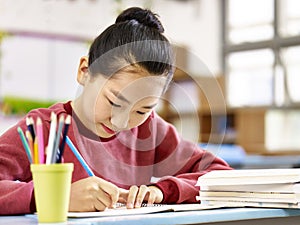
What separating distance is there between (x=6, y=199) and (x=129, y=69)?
0.36 metres

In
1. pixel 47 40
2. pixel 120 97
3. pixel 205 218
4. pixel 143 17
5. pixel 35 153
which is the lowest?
pixel 205 218

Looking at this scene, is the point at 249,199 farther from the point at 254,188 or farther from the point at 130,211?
the point at 130,211

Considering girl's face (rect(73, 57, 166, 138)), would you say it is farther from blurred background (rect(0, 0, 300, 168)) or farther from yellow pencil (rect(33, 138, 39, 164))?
blurred background (rect(0, 0, 300, 168))

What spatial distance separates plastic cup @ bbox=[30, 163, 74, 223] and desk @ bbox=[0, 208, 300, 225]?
3cm

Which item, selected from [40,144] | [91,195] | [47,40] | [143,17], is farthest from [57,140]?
[47,40]

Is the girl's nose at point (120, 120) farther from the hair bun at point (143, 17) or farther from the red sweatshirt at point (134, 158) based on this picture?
the hair bun at point (143, 17)

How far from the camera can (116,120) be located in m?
1.28

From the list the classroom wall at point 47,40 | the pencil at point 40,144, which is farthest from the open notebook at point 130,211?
the classroom wall at point 47,40

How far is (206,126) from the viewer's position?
219 inches

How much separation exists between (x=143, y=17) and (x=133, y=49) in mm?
109

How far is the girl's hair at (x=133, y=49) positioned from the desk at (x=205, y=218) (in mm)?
329

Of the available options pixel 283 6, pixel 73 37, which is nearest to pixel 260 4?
pixel 283 6

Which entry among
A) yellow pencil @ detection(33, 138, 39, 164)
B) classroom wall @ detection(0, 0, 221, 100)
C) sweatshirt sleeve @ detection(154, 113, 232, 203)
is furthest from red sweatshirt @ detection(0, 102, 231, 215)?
classroom wall @ detection(0, 0, 221, 100)

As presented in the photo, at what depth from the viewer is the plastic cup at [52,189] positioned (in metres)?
0.88
